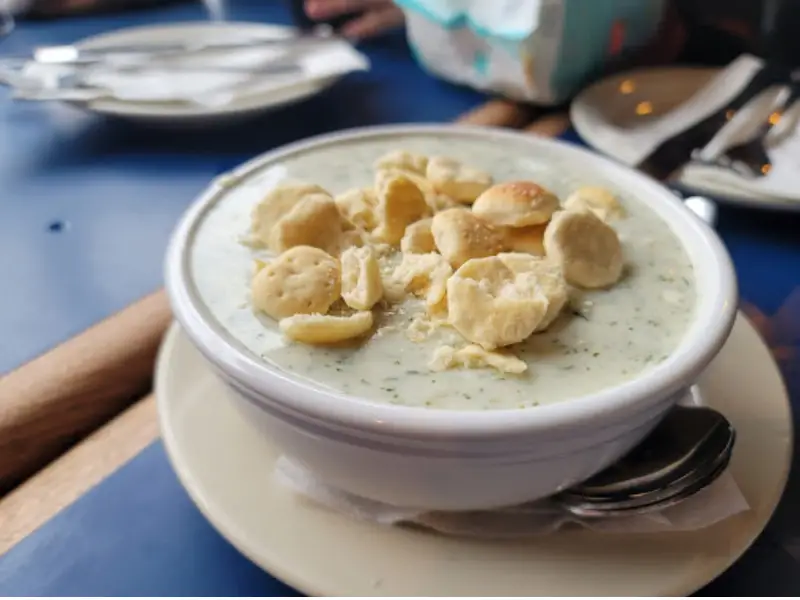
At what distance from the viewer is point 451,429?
1.18 feet

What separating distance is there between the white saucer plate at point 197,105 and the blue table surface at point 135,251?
0.12ft

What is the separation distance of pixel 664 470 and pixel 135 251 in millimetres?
493

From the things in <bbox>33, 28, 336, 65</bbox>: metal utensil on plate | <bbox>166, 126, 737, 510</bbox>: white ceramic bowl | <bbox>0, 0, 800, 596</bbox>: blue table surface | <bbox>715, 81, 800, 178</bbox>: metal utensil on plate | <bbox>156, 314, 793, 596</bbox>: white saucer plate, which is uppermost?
<bbox>166, 126, 737, 510</bbox>: white ceramic bowl

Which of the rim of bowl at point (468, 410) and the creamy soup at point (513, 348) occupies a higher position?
the rim of bowl at point (468, 410)

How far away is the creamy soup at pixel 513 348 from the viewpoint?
396 mm

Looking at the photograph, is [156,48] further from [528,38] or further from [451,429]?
[451,429]

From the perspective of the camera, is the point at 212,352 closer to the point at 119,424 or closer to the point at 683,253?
the point at 119,424

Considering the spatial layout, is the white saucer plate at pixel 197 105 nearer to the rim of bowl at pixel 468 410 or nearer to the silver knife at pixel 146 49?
the silver knife at pixel 146 49

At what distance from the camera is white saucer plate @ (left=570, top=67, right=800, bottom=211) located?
0.87 metres

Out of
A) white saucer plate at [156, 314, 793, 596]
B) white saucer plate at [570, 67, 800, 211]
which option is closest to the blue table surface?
white saucer plate at [156, 314, 793, 596]

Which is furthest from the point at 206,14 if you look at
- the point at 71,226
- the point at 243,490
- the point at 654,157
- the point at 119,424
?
the point at 243,490

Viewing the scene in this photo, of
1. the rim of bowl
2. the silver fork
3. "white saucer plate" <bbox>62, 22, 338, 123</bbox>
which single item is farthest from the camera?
"white saucer plate" <bbox>62, 22, 338, 123</bbox>

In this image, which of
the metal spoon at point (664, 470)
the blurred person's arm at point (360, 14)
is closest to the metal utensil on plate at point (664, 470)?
the metal spoon at point (664, 470)

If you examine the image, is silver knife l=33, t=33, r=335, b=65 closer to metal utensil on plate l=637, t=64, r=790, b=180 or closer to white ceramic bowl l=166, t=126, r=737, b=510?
metal utensil on plate l=637, t=64, r=790, b=180
